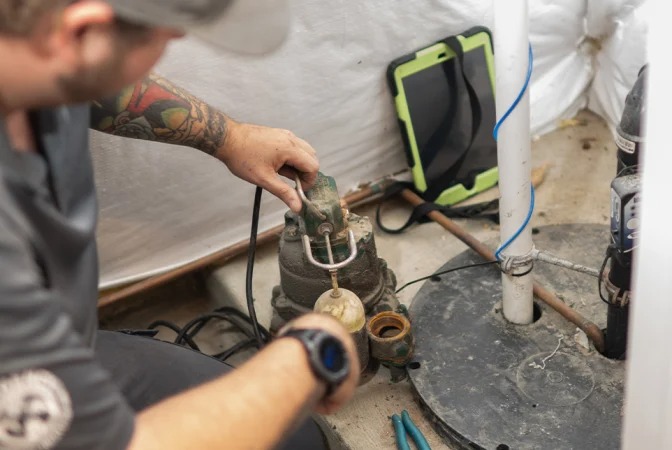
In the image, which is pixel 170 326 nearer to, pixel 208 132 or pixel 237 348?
pixel 237 348

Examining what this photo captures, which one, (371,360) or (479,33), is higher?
(479,33)

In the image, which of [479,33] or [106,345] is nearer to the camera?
[106,345]

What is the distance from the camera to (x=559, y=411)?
1274 mm

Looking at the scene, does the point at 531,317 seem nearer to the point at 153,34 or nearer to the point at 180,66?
the point at 180,66

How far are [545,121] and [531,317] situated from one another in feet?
2.57

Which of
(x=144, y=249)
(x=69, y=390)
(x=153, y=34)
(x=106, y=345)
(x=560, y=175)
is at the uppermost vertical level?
(x=153, y=34)

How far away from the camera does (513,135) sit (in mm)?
1197

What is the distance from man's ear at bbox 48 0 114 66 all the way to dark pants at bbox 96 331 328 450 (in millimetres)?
626

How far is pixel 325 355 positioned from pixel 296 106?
35.8 inches

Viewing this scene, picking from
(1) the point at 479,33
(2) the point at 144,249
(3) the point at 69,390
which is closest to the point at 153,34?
(3) the point at 69,390

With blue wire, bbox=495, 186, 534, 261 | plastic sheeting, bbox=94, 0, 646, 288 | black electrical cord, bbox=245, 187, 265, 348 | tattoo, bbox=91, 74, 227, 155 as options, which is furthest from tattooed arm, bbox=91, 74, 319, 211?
blue wire, bbox=495, 186, 534, 261

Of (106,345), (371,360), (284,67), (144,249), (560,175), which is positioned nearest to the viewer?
(106,345)

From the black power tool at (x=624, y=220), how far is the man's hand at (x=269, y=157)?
47cm

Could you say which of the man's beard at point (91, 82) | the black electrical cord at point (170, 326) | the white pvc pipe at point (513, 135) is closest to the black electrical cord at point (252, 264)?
the black electrical cord at point (170, 326)
